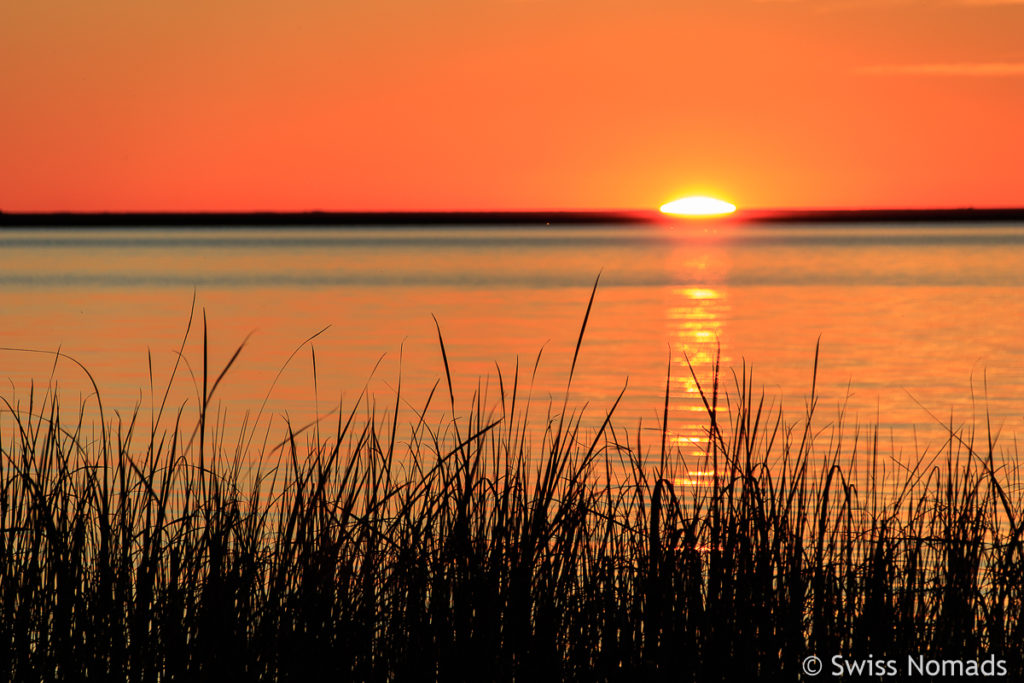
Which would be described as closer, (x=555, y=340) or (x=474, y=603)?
(x=474, y=603)

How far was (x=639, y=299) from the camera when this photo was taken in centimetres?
4106

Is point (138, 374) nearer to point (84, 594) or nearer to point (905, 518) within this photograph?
point (905, 518)

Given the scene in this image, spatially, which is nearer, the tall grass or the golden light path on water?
the tall grass

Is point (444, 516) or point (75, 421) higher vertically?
point (444, 516)

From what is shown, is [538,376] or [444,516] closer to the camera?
[444,516]

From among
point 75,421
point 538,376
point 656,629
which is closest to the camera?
point 656,629

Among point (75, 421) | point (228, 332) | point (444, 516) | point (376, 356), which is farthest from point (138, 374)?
point (444, 516)

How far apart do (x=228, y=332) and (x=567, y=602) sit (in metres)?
22.8

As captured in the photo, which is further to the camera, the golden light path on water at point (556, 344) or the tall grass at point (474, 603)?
the golden light path on water at point (556, 344)

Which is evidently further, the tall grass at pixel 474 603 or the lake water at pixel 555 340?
the lake water at pixel 555 340

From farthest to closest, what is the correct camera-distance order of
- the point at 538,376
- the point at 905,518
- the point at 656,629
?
1. the point at 538,376
2. the point at 905,518
3. the point at 656,629

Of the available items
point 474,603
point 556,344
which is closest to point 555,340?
point 556,344

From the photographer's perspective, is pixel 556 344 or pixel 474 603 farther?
pixel 556 344

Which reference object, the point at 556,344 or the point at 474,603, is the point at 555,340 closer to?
the point at 556,344
